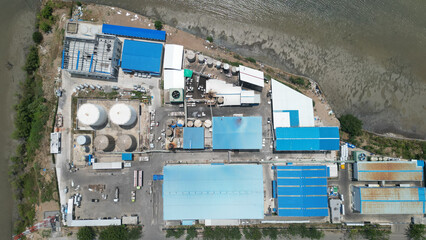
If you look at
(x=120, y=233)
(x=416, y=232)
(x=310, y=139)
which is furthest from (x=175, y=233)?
(x=416, y=232)

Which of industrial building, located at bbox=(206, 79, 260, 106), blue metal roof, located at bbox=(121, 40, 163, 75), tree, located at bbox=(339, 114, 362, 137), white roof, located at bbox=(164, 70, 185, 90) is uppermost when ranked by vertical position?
blue metal roof, located at bbox=(121, 40, 163, 75)

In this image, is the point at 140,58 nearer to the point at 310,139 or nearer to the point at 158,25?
the point at 158,25

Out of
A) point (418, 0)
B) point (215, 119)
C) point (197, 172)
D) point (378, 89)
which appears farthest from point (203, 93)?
point (418, 0)

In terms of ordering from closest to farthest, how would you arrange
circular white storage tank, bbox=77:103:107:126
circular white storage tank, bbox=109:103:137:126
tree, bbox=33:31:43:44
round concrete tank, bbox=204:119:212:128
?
1. circular white storage tank, bbox=77:103:107:126
2. circular white storage tank, bbox=109:103:137:126
3. round concrete tank, bbox=204:119:212:128
4. tree, bbox=33:31:43:44

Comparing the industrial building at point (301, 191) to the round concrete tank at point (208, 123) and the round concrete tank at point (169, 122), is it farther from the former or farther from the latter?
the round concrete tank at point (169, 122)

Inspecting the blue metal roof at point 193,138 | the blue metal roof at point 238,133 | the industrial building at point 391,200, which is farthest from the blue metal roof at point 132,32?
the industrial building at point 391,200

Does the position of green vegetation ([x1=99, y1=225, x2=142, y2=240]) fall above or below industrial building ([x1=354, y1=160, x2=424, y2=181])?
below

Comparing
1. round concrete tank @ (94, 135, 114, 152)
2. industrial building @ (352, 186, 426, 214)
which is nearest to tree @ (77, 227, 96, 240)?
round concrete tank @ (94, 135, 114, 152)

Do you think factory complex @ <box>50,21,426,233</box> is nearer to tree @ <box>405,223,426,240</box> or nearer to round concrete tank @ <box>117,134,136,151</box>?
round concrete tank @ <box>117,134,136,151</box>
